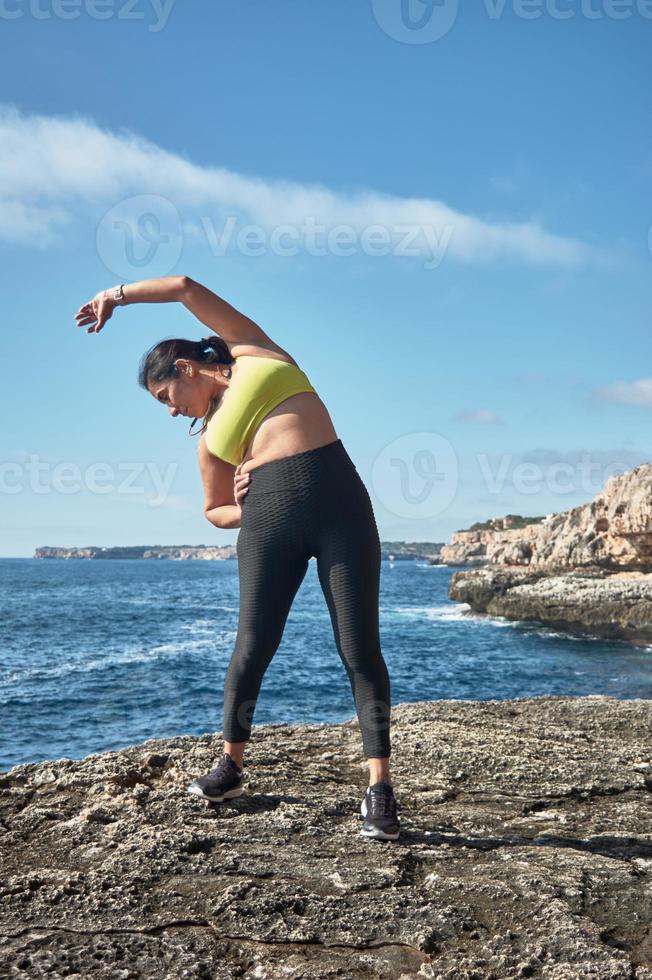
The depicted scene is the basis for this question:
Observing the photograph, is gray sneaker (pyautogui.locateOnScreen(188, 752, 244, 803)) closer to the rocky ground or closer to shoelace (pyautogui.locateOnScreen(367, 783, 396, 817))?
the rocky ground

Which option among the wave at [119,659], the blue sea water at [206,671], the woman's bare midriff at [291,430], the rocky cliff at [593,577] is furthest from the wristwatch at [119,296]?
the rocky cliff at [593,577]

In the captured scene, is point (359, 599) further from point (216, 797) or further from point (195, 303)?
point (195, 303)

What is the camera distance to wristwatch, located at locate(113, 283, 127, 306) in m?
Answer: 3.84

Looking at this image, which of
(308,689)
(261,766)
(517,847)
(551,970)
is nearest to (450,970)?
(551,970)

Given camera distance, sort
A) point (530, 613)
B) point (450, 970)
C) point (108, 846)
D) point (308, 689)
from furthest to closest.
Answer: point (530, 613), point (308, 689), point (108, 846), point (450, 970)

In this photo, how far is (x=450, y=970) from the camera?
7.90 ft

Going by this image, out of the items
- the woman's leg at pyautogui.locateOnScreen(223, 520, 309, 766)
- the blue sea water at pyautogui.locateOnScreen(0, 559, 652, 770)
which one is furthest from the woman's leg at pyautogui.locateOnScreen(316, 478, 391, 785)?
the blue sea water at pyautogui.locateOnScreen(0, 559, 652, 770)

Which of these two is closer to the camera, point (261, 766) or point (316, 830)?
point (316, 830)

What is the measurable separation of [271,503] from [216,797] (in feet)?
4.61

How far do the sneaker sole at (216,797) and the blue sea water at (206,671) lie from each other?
13509 millimetres

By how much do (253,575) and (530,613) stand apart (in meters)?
44.8

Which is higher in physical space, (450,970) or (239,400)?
(239,400)

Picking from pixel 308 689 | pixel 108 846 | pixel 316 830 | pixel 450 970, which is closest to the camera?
pixel 450 970

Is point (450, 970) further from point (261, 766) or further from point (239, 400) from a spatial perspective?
point (239, 400)
